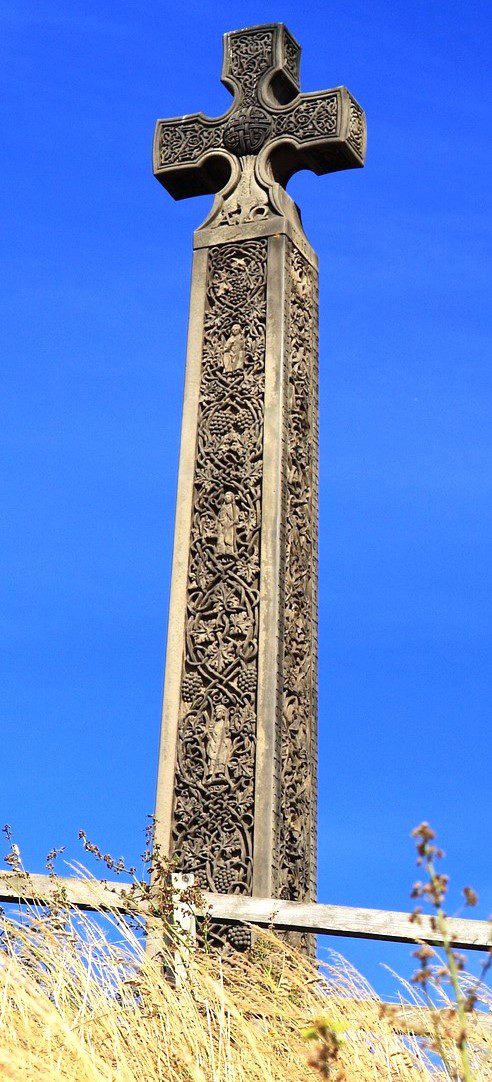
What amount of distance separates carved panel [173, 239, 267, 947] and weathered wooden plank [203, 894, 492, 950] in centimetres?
118

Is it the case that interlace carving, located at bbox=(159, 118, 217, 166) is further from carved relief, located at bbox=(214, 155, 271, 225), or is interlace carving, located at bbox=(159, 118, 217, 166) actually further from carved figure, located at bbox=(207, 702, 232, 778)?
carved figure, located at bbox=(207, 702, 232, 778)

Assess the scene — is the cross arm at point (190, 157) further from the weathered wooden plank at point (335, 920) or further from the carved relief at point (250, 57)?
the weathered wooden plank at point (335, 920)

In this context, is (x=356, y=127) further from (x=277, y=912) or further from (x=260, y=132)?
(x=277, y=912)

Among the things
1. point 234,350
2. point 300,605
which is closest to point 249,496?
point 300,605

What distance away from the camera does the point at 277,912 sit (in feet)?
19.8

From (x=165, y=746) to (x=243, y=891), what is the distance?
975 millimetres

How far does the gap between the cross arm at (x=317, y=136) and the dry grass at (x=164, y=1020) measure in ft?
17.3

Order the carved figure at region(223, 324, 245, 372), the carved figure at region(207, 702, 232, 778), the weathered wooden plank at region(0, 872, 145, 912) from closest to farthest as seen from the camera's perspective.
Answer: the weathered wooden plank at region(0, 872, 145, 912) → the carved figure at region(207, 702, 232, 778) → the carved figure at region(223, 324, 245, 372)

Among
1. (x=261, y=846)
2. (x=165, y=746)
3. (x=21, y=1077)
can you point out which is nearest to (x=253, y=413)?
(x=165, y=746)

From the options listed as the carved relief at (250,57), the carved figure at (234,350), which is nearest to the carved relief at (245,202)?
the carved relief at (250,57)

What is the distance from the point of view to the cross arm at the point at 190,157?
9.31m

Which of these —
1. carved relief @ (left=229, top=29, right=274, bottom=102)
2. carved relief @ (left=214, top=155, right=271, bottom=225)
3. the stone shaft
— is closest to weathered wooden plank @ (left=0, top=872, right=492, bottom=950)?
the stone shaft

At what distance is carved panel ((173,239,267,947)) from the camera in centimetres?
773

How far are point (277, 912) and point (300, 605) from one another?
2708 mm
